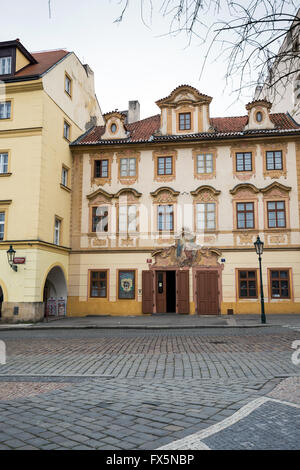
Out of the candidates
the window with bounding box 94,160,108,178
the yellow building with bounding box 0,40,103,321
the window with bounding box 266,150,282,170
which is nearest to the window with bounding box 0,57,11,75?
the yellow building with bounding box 0,40,103,321

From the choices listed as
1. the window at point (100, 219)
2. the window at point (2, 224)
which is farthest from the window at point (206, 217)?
the window at point (2, 224)

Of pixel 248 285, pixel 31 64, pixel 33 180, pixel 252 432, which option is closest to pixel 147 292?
pixel 248 285

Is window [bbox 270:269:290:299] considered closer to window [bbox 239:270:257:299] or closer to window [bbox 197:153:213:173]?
window [bbox 239:270:257:299]

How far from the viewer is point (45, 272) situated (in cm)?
2095

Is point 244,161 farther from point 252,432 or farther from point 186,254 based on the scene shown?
point 252,432

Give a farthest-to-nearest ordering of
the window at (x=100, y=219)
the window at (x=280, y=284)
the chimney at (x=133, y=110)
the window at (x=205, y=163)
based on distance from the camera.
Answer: the chimney at (x=133, y=110), the window at (x=100, y=219), the window at (x=205, y=163), the window at (x=280, y=284)

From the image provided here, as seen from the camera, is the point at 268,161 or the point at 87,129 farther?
the point at 87,129

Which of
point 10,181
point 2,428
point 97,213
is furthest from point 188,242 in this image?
point 2,428

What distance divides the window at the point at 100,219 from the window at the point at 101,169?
2100 mm

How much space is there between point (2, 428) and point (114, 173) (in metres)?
21.4

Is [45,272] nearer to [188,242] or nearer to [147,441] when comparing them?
[188,242]

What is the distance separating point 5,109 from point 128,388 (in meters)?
19.8

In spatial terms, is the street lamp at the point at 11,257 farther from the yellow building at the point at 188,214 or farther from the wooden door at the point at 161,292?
the wooden door at the point at 161,292

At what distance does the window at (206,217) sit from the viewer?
23.4m
